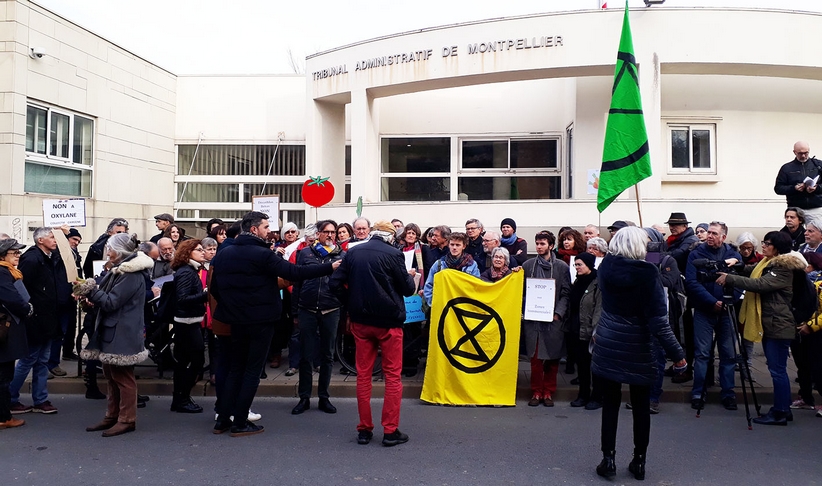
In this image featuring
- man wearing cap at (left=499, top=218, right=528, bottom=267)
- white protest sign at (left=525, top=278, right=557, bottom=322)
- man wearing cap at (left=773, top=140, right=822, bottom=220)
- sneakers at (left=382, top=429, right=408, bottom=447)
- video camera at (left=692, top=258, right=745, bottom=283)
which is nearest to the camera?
sneakers at (left=382, top=429, right=408, bottom=447)

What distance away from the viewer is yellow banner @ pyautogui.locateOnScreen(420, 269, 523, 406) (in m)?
6.79

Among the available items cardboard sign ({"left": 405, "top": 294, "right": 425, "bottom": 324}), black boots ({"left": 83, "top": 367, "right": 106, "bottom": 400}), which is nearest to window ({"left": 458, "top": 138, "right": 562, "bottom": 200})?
cardboard sign ({"left": 405, "top": 294, "right": 425, "bottom": 324})

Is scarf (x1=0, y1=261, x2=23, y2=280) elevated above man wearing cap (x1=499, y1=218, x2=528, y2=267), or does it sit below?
below

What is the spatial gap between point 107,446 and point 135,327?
103 cm

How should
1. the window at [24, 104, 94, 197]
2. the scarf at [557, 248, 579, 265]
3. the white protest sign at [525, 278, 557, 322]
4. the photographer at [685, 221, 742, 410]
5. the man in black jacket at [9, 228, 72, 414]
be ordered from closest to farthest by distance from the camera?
the man in black jacket at [9, 228, 72, 414] → the photographer at [685, 221, 742, 410] → the white protest sign at [525, 278, 557, 322] → the scarf at [557, 248, 579, 265] → the window at [24, 104, 94, 197]

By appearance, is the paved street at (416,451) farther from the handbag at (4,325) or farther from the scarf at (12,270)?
the scarf at (12,270)

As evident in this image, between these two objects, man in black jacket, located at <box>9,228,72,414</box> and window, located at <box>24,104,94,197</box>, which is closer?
man in black jacket, located at <box>9,228,72,414</box>

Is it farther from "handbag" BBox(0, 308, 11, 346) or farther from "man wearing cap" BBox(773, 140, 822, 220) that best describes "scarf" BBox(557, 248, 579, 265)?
"handbag" BBox(0, 308, 11, 346)

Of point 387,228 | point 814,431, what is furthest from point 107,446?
point 814,431

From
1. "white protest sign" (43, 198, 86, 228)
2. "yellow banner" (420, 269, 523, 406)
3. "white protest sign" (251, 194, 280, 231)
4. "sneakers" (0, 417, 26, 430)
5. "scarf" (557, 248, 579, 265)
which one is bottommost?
"sneakers" (0, 417, 26, 430)

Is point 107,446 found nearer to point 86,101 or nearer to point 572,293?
point 572,293

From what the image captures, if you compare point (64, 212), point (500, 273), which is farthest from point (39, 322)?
point (500, 273)

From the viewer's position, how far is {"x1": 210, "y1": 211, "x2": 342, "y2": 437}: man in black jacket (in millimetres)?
5512

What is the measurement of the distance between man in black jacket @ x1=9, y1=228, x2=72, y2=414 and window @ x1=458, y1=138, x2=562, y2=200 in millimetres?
9589
